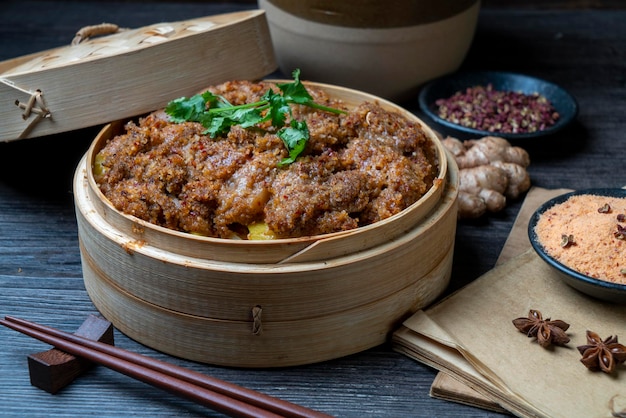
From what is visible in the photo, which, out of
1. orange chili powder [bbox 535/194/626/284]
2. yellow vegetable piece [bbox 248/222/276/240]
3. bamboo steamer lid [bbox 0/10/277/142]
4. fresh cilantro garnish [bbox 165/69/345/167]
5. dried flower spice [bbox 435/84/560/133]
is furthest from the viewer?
dried flower spice [bbox 435/84/560/133]

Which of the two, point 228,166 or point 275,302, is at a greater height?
point 228,166

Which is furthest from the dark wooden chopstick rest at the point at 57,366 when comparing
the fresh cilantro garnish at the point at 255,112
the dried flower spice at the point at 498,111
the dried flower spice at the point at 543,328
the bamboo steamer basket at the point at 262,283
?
the dried flower spice at the point at 498,111

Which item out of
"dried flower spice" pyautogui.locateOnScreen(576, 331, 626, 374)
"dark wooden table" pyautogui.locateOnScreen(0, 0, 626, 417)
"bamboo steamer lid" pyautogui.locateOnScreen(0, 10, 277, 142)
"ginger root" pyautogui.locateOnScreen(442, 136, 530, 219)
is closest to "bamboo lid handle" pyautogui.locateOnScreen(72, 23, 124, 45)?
"bamboo steamer lid" pyautogui.locateOnScreen(0, 10, 277, 142)

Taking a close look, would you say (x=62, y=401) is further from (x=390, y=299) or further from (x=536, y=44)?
(x=536, y=44)

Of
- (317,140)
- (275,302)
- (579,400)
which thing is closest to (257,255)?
(275,302)

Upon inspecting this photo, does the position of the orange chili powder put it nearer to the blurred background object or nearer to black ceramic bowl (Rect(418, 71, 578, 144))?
black ceramic bowl (Rect(418, 71, 578, 144))

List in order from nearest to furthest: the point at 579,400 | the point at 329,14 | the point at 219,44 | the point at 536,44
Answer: the point at 579,400
the point at 219,44
the point at 329,14
the point at 536,44

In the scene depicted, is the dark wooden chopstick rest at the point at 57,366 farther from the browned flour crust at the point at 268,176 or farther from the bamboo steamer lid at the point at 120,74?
the bamboo steamer lid at the point at 120,74
